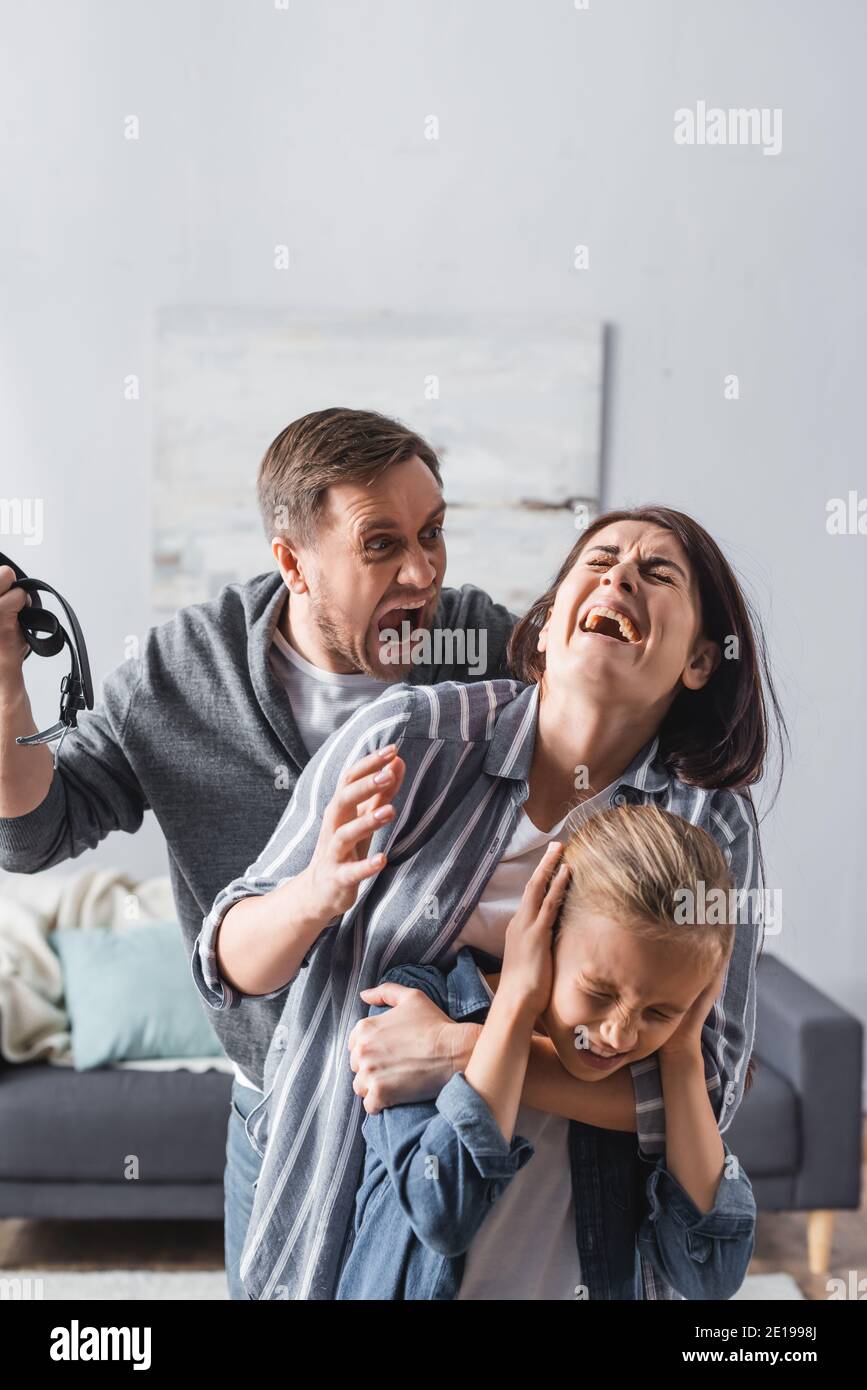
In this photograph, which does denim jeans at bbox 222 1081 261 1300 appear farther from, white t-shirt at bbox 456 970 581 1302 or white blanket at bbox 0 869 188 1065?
white blanket at bbox 0 869 188 1065

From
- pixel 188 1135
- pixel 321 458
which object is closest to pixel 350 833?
pixel 321 458

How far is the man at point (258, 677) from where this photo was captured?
41.4 inches

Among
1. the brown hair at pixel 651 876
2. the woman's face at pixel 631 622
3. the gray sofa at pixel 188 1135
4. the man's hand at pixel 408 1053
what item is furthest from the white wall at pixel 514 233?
the man's hand at pixel 408 1053

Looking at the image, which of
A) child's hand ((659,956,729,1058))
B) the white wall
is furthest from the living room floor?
child's hand ((659,956,729,1058))

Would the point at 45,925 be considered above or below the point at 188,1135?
above

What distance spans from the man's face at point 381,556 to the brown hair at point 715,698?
124mm

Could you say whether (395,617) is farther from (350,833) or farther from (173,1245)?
(173,1245)

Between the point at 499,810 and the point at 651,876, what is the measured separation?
152mm

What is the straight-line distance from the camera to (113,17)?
1.79 m

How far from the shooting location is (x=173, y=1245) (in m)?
2.27

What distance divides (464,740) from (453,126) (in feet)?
3.82

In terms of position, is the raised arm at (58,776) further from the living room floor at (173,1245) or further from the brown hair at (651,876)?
the living room floor at (173,1245)
